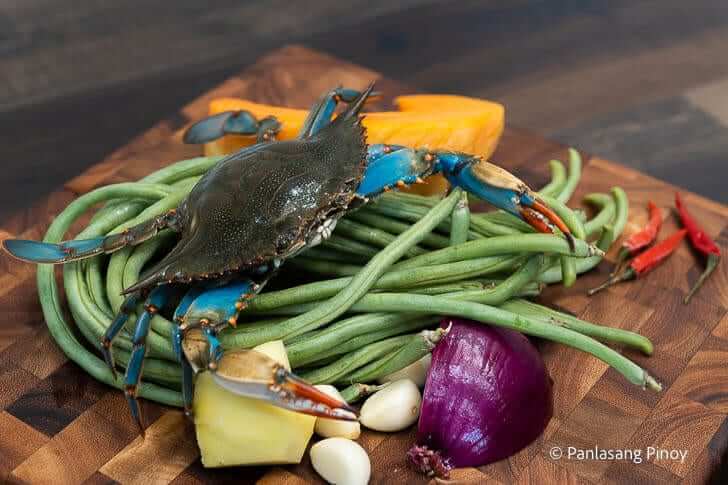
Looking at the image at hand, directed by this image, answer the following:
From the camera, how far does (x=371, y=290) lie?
2.62 m

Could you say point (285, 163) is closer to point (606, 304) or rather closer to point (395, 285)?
point (395, 285)

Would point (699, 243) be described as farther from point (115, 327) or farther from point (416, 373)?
point (115, 327)

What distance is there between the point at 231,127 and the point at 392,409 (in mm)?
1126

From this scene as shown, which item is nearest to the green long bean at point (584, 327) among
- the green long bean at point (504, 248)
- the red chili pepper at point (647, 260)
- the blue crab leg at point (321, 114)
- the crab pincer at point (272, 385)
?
the green long bean at point (504, 248)

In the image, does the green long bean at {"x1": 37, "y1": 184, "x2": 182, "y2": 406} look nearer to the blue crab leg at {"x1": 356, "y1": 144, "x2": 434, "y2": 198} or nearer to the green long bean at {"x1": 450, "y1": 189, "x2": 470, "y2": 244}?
the blue crab leg at {"x1": 356, "y1": 144, "x2": 434, "y2": 198}

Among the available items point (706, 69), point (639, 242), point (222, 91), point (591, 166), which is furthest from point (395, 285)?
point (706, 69)

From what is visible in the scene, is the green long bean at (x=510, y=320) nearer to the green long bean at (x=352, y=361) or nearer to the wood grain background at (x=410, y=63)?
the green long bean at (x=352, y=361)

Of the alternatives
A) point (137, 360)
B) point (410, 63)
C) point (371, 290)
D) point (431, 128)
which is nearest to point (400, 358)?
point (371, 290)

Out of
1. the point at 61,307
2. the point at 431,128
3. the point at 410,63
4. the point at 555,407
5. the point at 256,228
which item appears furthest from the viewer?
the point at 410,63

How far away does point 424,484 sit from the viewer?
2381mm

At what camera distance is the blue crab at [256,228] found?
7.61ft

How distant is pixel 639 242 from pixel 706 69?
1852mm

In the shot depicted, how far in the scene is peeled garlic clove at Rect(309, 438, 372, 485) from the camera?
235cm

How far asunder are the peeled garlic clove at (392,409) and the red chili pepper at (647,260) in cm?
70
